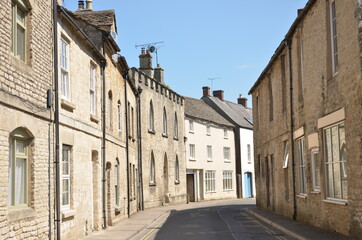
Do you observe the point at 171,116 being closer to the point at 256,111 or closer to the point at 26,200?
the point at 256,111

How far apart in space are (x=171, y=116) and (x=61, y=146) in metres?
27.3

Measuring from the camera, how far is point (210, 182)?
48.8 metres

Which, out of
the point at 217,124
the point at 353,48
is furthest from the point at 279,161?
the point at 217,124

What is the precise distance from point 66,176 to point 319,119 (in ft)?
25.0

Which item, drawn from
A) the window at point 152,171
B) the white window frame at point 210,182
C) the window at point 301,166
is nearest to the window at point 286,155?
the window at point 301,166

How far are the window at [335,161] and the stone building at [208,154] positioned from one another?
29.7 meters

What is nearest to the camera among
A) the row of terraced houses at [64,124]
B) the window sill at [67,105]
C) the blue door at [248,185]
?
the row of terraced houses at [64,124]

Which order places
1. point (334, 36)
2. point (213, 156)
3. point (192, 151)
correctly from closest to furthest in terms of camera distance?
1. point (334, 36)
2. point (192, 151)
3. point (213, 156)

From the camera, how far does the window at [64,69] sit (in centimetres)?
1434

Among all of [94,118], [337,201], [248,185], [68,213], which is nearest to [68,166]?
[68,213]

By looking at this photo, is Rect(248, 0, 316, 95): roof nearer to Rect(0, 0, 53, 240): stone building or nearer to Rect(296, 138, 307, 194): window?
Rect(296, 138, 307, 194): window

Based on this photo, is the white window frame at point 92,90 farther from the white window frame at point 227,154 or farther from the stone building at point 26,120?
the white window frame at point 227,154

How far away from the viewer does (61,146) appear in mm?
13711

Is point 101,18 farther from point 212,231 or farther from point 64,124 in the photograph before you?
point 212,231
